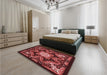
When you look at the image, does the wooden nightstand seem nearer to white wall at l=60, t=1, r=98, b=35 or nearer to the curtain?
white wall at l=60, t=1, r=98, b=35

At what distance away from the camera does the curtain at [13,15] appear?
2.92m

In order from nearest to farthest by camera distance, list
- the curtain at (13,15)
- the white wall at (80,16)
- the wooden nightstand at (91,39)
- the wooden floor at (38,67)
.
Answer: the wooden floor at (38,67), the curtain at (13,15), the wooden nightstand at (91,39), the white wall at (80,16)

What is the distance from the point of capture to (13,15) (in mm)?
3303

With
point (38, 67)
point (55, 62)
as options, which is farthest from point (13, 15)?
point (55, 62)

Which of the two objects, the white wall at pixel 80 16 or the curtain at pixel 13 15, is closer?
the curtain at pixel 13 15

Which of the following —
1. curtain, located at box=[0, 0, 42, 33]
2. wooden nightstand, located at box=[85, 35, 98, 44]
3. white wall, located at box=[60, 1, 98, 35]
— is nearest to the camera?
curtain, located at box=[0, 0, 42, 33]

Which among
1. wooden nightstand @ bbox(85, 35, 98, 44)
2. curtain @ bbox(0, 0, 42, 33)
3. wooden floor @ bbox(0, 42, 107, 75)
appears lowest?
wooden floor @ bbox(0, 42, 107, 75)

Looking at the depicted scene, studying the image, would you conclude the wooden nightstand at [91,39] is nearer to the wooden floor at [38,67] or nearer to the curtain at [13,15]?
the wooden floor at [38,67]

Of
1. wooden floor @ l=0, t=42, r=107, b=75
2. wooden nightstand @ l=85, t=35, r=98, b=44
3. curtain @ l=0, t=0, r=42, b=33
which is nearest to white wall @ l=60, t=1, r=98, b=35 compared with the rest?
wooden nightstand @ l=85, t=35, r=98, b=44

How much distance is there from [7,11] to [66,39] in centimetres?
382

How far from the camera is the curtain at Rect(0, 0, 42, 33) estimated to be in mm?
2918

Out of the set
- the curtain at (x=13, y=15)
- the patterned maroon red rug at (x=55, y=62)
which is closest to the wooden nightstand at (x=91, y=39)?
the patterned maroon red rug at (x=55, y=62)

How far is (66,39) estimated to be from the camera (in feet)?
7.09

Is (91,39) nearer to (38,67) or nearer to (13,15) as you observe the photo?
(38,67)
